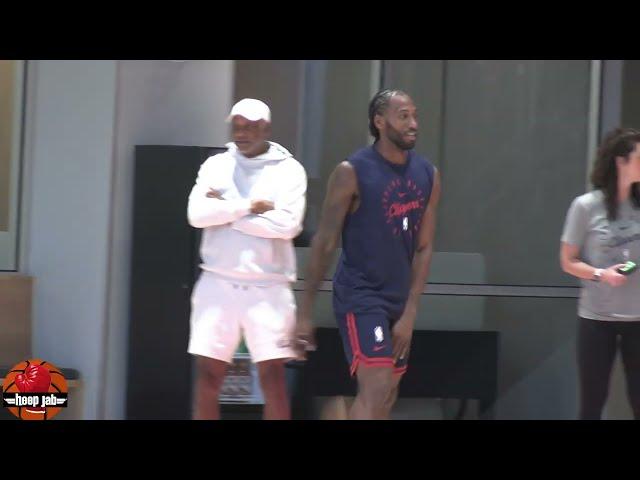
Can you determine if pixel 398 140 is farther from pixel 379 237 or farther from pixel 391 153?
pixel 379 237

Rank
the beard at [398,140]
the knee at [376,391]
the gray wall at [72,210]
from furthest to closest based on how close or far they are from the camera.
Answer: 1. the gray wall at [72,210]
2. the beard at [398,140]
3. the knee at [376,391]

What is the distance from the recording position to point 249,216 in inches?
246

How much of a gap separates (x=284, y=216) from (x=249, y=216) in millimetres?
185

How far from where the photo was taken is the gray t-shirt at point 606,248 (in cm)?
652

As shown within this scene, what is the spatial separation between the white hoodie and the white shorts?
0.06m

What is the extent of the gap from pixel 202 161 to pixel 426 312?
1.85 m

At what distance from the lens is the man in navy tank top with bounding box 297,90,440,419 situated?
20.1 feet

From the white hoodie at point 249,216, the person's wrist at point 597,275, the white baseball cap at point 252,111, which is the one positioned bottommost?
the person's wrist at point 597,275

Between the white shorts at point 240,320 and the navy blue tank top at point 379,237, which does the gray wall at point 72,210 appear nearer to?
the white shorts at point 240,320

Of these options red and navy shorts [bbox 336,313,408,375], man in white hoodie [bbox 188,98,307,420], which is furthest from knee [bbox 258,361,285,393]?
red and navy shorts [bbox 336,313,408,375]

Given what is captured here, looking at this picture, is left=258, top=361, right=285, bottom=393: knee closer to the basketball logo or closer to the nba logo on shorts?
the nba logo on shorts

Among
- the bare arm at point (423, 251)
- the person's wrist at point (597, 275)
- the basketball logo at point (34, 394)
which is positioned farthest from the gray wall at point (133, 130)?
the person's wrist at point (597, 275)

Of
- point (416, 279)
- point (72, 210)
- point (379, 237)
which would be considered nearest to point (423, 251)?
point (416, 279)
